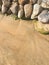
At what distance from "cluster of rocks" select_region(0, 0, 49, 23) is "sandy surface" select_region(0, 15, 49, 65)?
0.83ft

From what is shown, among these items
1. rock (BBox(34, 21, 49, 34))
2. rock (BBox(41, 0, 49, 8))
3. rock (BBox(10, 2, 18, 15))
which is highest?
rock (BBox(41, 0, 49, 8))

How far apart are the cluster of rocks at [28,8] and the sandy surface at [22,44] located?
0.25 meters

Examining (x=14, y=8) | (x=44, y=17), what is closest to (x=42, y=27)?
(x=44, y=17)

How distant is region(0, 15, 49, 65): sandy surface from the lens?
13.0ft

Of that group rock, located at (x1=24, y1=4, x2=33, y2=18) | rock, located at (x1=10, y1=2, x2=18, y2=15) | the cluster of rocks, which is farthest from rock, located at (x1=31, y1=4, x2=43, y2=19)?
rock, located at (x1=10, y1=2, x2=18, y2=15)

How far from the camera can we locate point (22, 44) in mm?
4391

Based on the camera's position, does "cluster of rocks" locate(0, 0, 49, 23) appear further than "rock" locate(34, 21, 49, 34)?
Yes

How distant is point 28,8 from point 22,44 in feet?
4.05

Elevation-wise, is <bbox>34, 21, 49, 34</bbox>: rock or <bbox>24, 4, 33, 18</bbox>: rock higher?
<bbox>24, 4, 33, 18</bbox>: rock

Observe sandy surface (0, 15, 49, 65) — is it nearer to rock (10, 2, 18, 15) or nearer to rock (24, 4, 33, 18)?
rock (24, 4, 33, 18)

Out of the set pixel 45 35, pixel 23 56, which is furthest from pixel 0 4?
pixel 23 56

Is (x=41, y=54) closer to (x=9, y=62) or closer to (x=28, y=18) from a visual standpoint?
(x=9, y=62)

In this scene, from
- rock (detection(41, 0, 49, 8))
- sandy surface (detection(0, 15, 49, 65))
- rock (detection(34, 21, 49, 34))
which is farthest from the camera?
rock (detection(41, 0, 49, 8))

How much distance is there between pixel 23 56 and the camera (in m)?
4.07
